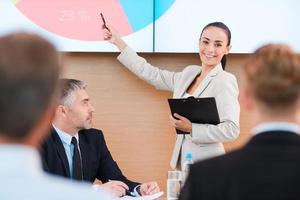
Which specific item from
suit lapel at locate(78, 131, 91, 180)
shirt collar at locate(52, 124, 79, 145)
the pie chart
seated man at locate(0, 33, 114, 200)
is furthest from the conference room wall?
seated man at locate(0, 33, 114, 200)

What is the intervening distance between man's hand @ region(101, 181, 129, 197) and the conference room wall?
0.90m

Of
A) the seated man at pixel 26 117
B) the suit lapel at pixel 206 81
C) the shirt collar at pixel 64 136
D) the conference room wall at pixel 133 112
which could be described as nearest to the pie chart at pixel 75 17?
the conference room wall at pixel 133 112

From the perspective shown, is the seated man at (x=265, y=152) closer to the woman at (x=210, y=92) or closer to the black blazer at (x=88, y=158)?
the black blazer at (x=88, y=158)

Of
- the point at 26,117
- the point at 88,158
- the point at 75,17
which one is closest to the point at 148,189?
the point at 88,158

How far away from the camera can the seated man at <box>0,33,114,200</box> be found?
923mm

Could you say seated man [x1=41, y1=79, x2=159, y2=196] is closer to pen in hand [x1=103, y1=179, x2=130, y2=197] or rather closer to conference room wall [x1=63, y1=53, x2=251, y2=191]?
pen in hand [x1=103, y1=179, x2=130, y2=197]

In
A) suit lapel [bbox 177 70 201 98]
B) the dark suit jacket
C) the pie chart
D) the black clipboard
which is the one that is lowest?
the dark suit jacket

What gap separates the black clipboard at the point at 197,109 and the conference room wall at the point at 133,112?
60 centimetres

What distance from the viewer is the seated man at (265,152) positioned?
1331mm

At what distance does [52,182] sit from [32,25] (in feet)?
9.06

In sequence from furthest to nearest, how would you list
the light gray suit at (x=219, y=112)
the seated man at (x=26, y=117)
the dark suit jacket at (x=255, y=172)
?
1. the light gray suit at (x=219, y=112)
2. the dark suit jacket at (x=255, y=172)
3. the seated man at (x=26, y=117)

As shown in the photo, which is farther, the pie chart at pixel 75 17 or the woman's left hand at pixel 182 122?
the pie chart at pixel 75 17

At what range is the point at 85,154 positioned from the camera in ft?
9.86

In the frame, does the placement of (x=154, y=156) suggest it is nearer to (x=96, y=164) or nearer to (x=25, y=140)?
(x=96, y=164)
